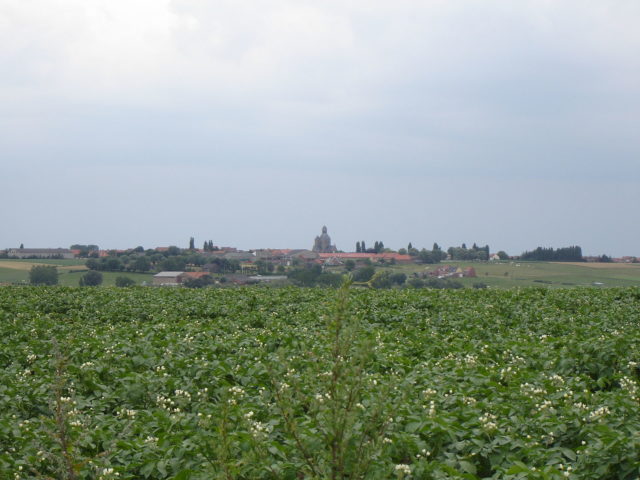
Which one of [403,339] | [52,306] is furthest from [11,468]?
[52,306]

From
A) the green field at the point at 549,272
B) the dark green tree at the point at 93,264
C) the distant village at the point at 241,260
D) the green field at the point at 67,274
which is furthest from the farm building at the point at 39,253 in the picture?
the green field at the point at 549,272

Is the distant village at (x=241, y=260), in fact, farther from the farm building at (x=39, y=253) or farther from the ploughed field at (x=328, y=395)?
the ploughed field at (x=328, y=395)

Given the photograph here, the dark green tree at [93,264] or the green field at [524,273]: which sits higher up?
the dark green tree at [93,264]

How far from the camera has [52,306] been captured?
19.1 metres

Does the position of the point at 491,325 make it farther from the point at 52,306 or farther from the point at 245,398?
the point at 52,306

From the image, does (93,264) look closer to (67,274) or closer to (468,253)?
(67,274)

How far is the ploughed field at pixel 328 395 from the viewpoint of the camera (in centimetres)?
414

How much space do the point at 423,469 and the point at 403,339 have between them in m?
7.03

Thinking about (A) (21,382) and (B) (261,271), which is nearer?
(A) (21,382)

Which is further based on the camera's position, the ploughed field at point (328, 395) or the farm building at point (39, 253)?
the farm building at point (39, 253)

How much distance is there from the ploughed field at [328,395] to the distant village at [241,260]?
18.4 meters

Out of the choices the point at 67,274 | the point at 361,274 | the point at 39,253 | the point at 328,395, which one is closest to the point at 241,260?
the point at 67,274

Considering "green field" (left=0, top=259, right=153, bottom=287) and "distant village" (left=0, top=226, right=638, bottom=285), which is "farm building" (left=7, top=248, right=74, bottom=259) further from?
"green field" (left=0, top=259, right=153, bottom=287)

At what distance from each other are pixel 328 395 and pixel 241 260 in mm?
59388
